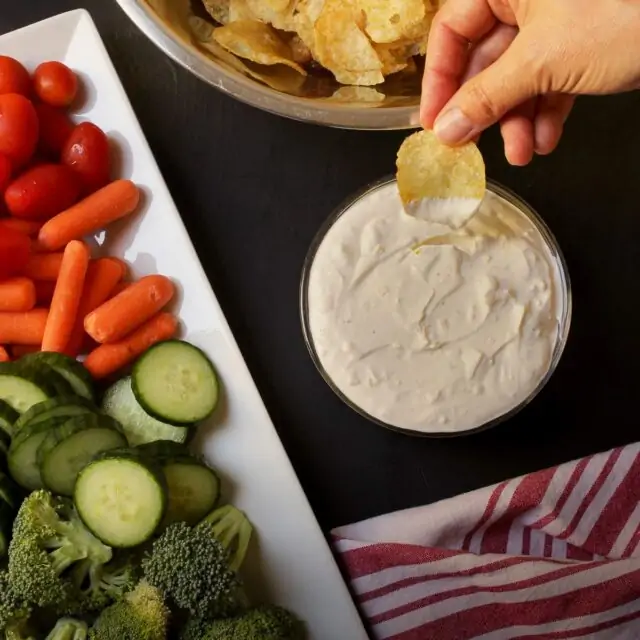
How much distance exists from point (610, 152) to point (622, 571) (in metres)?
0.75

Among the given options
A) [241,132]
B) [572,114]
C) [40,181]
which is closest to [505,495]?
[572,114]

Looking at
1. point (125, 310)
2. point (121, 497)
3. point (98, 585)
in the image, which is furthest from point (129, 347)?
point (98, 585)

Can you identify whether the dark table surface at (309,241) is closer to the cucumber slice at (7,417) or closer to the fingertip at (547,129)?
the fingertip at (547,129)

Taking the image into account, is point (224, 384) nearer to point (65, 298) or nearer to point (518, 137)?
point (65, 298)

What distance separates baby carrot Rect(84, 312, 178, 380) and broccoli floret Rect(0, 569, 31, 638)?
37cm

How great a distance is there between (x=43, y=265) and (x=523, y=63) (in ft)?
2.95

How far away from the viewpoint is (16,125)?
4.79 feet

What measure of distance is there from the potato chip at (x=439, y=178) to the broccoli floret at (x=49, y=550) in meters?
0.75

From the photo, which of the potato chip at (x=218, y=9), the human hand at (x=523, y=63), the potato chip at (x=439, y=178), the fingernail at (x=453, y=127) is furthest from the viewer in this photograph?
the potato chip at (x=218, y=9)

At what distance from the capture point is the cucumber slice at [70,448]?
4.50 feet

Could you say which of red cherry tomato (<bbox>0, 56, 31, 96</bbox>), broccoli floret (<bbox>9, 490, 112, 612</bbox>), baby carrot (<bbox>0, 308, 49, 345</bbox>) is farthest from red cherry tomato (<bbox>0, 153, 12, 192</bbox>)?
broccoli floret (<bbox>9, 490, 112, 612</bbox>)

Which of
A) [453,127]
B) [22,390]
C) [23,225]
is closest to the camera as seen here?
[453,127]

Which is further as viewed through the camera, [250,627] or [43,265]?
[43,265]


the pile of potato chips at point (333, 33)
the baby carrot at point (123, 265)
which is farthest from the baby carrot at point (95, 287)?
the pile of potato chips at point (333, 33)
